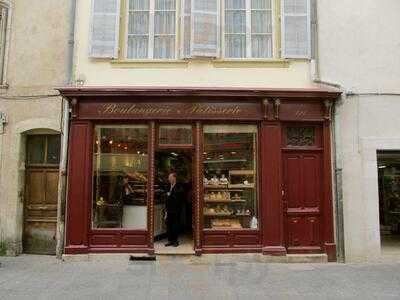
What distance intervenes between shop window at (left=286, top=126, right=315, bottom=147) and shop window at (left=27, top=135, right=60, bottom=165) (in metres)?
5.54

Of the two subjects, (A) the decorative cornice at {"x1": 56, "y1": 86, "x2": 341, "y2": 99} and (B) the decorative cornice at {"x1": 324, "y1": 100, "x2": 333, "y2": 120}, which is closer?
(A) the decorative cornice at {"x1": 56, "y1": 86, "x2": 341, "y2": 99}

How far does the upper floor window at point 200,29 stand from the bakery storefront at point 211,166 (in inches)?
44.8

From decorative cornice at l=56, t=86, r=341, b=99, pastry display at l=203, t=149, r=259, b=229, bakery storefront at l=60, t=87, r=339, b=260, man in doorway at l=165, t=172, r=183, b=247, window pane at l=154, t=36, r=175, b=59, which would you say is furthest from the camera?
man in doorway at l=165, t=172, r=183, b=247

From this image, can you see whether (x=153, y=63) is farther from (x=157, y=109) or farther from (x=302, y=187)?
(x=302, y=187)

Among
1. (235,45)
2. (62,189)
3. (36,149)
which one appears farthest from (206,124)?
(36,149)

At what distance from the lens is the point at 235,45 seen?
36.0 ft

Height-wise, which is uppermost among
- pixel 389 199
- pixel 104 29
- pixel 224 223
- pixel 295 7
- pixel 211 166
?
pixel 295 7

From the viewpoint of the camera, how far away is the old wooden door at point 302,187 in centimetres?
1048

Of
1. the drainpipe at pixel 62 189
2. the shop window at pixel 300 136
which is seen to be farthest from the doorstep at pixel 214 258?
the shop window at pixel 300 136

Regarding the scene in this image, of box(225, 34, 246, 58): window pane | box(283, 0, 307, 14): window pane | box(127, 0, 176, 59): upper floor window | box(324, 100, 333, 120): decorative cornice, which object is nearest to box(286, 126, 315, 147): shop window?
box(324, 100, 333, 120): decorative cornice

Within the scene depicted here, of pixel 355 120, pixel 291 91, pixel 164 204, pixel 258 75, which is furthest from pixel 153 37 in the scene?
pixel 355 120

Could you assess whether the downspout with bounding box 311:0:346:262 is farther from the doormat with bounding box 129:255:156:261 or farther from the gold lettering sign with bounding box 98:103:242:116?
the doormat with bounding box 129:255:156:261

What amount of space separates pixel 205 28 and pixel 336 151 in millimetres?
4109

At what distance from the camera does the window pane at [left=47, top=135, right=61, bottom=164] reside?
11.3 meters
